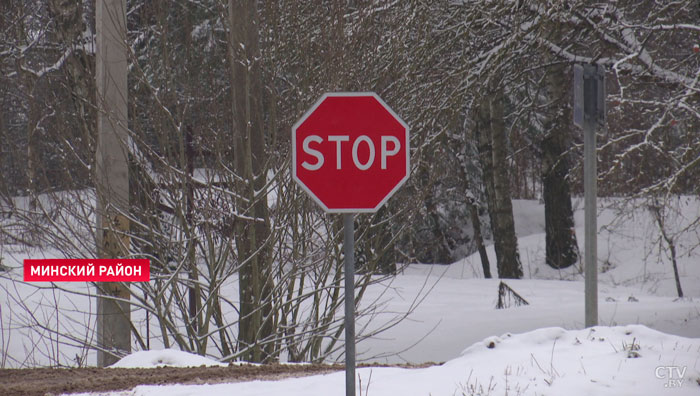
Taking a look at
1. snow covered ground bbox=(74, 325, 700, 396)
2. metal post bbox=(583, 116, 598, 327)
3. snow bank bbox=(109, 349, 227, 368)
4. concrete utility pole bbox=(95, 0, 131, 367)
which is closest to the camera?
snow covered ground bbox=(74, 325, 700, 396)

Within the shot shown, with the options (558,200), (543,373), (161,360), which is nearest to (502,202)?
(558,200)

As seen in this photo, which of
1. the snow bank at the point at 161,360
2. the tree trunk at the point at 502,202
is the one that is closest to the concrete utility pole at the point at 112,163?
the snow bank at the point at 161,360

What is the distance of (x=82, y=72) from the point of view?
842cm

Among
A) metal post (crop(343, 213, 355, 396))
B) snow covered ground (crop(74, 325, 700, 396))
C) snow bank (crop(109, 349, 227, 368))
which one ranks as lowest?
snow bank (crop(109, 349, 227, 368))

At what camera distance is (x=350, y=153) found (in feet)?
14.0

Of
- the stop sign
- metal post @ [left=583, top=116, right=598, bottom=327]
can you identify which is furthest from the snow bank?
the stop sign

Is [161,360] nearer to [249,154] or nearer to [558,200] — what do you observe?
[249,154]

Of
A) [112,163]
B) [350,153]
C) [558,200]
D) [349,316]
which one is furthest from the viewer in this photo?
[558,200]

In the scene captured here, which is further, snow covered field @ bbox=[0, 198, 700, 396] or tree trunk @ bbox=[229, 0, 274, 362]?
tree trunk @ bbox=[229, 0, 274, 362]

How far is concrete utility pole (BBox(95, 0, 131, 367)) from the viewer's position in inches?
306

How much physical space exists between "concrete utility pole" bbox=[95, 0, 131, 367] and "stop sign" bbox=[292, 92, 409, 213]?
3.87 m

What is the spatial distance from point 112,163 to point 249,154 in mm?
1179

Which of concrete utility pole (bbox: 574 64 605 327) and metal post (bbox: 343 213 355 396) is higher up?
concrete utility pole (bbox: 574 64 605 327)

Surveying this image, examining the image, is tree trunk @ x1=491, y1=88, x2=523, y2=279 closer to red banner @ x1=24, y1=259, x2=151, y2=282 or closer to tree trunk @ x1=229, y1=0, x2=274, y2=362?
tree trunk @ x1=229, y1=0, x2=274, y2=362
